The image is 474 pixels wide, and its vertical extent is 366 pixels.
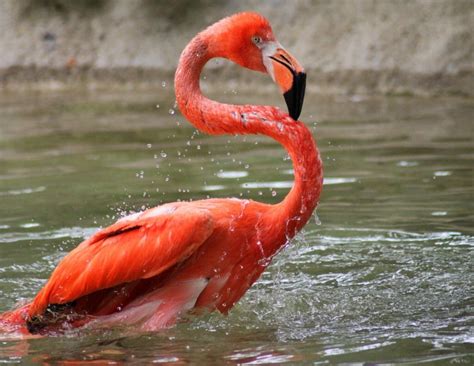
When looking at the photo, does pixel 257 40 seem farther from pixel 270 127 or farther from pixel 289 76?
pixel 270 127

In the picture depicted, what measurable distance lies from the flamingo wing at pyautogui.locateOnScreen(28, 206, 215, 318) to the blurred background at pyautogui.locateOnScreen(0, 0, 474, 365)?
258 millimetres

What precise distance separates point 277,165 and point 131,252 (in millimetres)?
3542

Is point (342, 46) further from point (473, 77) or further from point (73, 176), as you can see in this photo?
point (73, 176)

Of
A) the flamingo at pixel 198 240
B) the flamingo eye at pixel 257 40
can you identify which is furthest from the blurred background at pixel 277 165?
the flamingo eye at pixel 257 40

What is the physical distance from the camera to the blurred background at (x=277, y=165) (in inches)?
173

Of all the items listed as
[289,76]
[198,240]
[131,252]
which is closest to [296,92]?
[289,76]

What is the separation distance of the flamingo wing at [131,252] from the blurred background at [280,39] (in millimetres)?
6343

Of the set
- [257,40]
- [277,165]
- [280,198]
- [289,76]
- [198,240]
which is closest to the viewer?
Result: [198,240]

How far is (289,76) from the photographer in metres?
4.39

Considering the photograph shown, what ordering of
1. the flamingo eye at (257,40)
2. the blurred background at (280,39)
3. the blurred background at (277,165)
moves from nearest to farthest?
the blurred background at (277,165) → the flamingo eye at (257,40) → the blurred background at (280,39)

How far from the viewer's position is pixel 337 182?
7172 millimetres

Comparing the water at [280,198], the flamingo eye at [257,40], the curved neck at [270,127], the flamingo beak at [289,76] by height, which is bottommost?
the water at [280,198]

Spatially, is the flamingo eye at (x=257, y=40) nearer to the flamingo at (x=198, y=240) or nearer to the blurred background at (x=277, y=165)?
the flamingo at (x=198, y=240)

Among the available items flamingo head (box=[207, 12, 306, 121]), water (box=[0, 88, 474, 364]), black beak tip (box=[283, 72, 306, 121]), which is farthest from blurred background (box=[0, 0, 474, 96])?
black beak tip (box=[283, 72, 306, 121])
